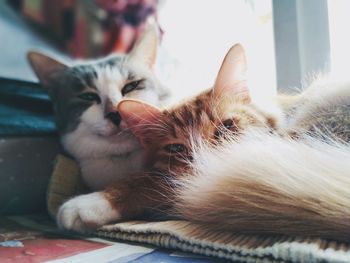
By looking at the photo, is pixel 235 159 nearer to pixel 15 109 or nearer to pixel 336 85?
pixel 336 85

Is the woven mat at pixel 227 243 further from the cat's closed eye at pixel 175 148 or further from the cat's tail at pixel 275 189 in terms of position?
the cat's closed eye at pixel 175 148

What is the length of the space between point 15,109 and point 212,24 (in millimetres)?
578

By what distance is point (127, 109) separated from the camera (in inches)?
31.2

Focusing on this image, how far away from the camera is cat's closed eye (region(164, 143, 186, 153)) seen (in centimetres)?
77

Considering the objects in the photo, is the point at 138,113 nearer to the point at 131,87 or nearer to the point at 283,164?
the point at 131,87

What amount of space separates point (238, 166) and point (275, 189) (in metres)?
0.07

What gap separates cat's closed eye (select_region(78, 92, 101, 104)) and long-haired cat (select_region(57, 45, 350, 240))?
149mm

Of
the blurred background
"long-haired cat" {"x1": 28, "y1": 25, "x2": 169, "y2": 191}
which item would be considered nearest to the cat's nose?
"long-haired cat" {"x1": 28, "y1": 25, "x2": 169, "y2": 191}

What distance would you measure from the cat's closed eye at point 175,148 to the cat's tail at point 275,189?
12cm

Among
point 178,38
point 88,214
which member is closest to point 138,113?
point 88,214

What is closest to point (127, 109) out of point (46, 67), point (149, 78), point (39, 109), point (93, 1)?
point (149, 78)

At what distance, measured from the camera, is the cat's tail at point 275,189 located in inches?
20.2

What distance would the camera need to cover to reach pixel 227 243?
21.8 inches

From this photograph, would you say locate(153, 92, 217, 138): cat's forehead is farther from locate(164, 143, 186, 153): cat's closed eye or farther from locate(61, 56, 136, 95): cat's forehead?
locate(61, 56, 136, 95): cat's forehead
